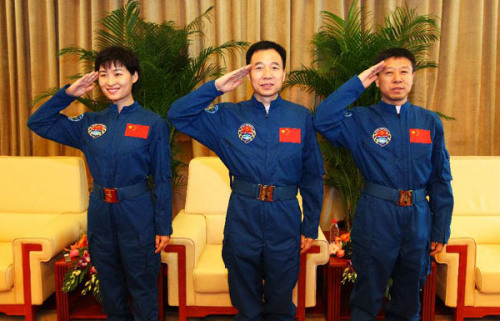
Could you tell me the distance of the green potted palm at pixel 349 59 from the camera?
3002 millimetres

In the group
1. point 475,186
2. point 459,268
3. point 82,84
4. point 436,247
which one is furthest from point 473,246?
point 82,84

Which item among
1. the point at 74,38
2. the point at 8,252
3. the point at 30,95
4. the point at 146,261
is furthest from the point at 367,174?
the point at 30,95

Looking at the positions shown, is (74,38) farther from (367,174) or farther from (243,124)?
(367,174)

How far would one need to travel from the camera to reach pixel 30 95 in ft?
13.4

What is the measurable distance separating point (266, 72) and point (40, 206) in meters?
2.27

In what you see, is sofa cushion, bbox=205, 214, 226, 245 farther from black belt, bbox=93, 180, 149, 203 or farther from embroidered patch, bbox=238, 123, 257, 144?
embroidered patch, bbox=238, 123, 257, 144

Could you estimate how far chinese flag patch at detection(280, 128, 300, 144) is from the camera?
6.24ft

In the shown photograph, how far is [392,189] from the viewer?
196 centimetres

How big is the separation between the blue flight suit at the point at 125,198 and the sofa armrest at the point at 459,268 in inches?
67.3

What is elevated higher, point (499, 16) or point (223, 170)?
point (499, 16)

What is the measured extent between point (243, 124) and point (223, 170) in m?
1.24

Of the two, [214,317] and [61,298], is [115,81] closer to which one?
[61,298]

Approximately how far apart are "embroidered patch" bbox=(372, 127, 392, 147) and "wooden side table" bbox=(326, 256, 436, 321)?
985 millimetres

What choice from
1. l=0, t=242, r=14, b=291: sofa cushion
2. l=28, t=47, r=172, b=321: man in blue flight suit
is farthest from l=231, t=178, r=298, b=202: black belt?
l=0, t=242, r=14, b=291: sofa cushion
